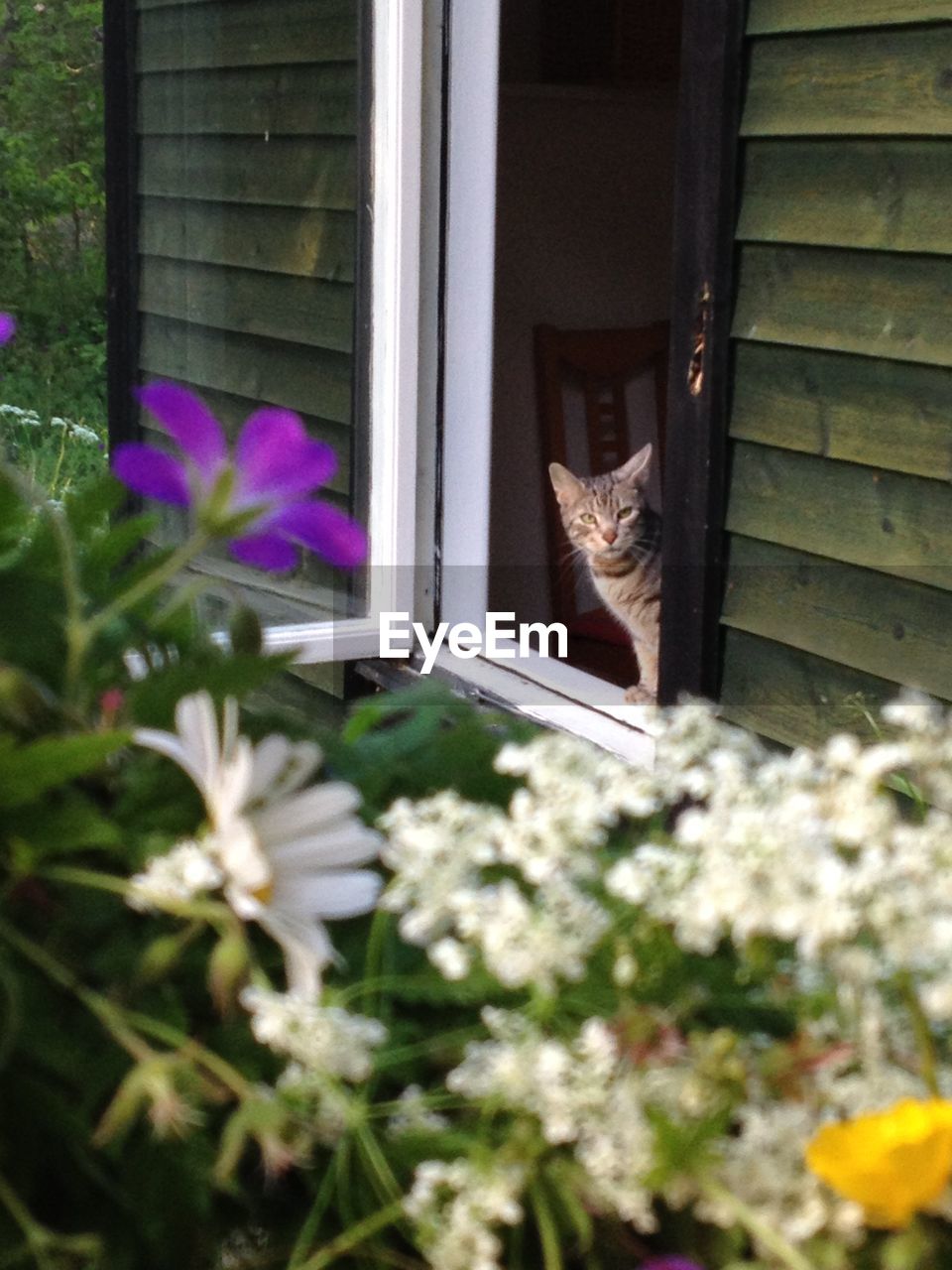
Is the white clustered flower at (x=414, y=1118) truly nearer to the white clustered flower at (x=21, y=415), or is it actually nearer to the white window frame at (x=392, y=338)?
the white clustered flower at (x=21, y=415)

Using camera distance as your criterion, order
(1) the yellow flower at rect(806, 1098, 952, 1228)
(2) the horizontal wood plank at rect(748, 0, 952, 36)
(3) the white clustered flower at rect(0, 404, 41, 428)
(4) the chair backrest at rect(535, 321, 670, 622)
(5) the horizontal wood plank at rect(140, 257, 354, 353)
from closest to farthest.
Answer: (1) the yellow flower at rect(806, 1098, 952, 1228) → (2) the horizontal wood plank at rect(748, 0, 952, 36) → (3) the white clustered flower at rect(0, 404, 41, 428) → (5) the horizontal wood plank at rect(140, 257, 354, 353) → (4) the chair backrest at rect(535, 321, 670, 622)

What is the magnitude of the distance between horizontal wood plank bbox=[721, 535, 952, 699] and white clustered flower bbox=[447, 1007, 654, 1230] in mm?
1697

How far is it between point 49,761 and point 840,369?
1826 mm

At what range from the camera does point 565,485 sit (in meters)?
3.80

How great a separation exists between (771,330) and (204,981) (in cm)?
187

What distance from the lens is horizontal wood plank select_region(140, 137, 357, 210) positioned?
2.86m

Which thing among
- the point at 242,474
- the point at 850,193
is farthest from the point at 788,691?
the point at 242,474

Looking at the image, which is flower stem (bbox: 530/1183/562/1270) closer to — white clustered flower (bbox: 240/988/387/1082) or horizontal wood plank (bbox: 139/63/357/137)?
white clustered flower (bbox: 240/988/387/1082)

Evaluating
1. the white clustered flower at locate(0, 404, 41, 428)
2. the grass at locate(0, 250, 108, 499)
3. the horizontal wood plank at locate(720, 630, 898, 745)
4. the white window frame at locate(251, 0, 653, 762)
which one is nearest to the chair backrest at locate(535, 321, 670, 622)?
the white window frame at locate(251, 0, 653, 762)

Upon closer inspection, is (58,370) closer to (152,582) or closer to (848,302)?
(848,302)

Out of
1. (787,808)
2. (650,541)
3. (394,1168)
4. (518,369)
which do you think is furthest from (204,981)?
(518,369)

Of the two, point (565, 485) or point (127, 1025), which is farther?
point (565, 485)

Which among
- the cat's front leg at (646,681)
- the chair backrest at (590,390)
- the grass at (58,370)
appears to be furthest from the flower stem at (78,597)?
the chair backrest at (590,390)

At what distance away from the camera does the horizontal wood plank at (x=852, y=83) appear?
1917 mm
